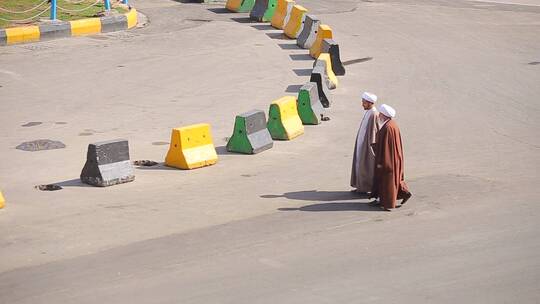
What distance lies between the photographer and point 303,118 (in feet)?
60.7

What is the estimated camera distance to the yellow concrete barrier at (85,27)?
26.7m

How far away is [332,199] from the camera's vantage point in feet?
45.1

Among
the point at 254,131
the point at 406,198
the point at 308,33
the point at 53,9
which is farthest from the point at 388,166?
the point at 53,9

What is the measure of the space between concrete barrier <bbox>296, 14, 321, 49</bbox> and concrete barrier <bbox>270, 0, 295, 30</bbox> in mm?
2429

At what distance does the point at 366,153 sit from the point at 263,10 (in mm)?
16766

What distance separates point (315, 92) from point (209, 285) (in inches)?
358

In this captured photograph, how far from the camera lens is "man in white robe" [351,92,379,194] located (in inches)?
541

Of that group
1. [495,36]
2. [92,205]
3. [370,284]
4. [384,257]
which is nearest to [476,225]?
[384,257]

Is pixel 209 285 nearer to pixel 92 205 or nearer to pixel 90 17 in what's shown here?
pixel 92 205

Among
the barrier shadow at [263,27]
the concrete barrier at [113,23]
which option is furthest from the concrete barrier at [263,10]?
the concrete barrier at [113,23]

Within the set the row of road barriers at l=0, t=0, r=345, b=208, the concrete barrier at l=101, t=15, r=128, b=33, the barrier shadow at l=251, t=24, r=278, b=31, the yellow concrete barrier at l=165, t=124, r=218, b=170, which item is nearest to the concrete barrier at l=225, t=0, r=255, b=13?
the barrier shadow at l=251, t=24, r=278, b=31

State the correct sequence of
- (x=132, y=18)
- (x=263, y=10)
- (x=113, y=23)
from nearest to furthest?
(x=113, y=23) < (x=132, y=18) < (x=263, y=10)

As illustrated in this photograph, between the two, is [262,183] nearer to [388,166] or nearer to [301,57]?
[388,166]

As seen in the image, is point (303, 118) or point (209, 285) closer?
point (209, 285)
